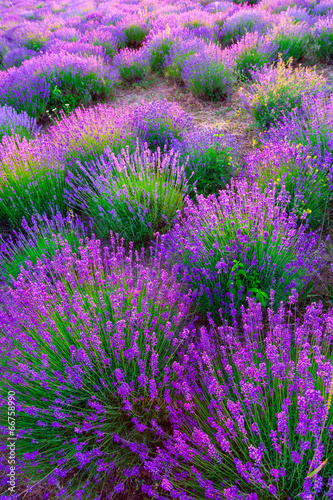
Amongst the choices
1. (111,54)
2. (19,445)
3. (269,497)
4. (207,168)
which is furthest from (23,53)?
(269,497)

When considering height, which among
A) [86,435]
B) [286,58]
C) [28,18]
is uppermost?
[28,18]

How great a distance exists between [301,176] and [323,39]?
4.86 m

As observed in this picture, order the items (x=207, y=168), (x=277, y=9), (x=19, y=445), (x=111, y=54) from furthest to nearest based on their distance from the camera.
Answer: (x=277, y=9), (x=111, y=54), (x=207, y=168), (x=19, y=445)

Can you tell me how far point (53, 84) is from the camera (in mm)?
5734

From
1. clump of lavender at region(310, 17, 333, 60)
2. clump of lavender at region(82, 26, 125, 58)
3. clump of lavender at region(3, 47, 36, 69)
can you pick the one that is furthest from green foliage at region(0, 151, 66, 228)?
clump of lavender at region(3, 47, 36, 69)

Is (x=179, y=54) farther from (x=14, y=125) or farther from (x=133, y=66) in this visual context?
(x=14, y=125)

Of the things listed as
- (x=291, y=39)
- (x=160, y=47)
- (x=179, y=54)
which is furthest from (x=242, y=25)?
(x=179, y=54)

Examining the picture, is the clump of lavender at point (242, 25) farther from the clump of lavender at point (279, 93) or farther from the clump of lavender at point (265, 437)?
the clump of lavender at point (265, 437)

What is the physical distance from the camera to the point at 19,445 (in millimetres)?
1667

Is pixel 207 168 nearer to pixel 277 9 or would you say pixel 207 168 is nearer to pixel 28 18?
pixel 277 9

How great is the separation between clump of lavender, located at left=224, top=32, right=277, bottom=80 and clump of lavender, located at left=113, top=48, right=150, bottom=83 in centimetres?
171

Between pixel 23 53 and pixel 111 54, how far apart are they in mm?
2236

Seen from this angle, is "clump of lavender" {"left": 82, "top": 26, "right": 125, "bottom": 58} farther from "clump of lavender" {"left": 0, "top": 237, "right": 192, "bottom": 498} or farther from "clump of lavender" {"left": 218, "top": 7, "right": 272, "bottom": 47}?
"clump of lavender" {"left": 0, "top": 237, "right": 192, "bottom": 498}

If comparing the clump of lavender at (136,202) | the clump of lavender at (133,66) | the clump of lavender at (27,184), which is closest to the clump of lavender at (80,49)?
the clump of lavender at (133,66)
